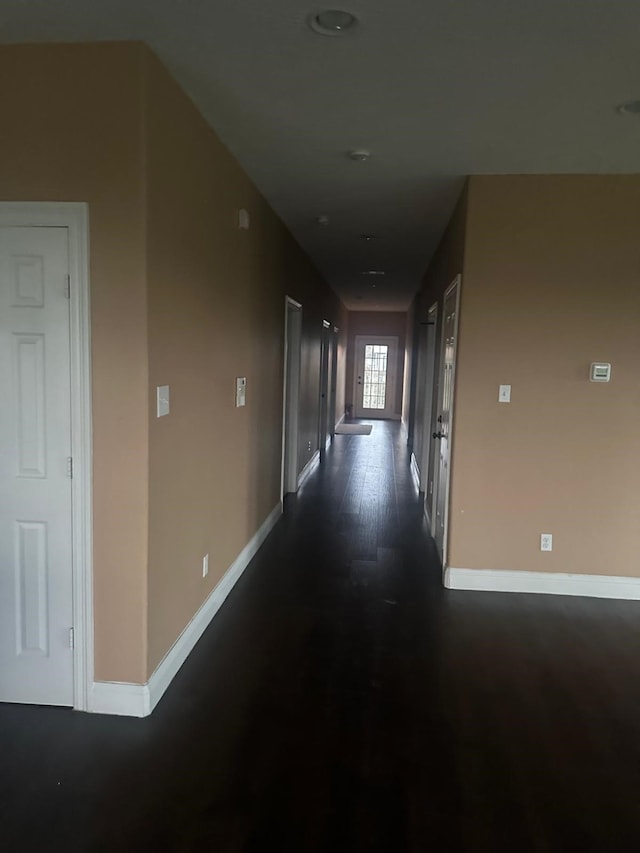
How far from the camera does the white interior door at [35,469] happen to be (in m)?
2.39

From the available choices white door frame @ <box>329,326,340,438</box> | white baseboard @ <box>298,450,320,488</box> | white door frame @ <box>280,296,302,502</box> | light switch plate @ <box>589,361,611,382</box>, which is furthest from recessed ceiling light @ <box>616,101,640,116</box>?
white door frame @ <box>329,326,340,438</box>

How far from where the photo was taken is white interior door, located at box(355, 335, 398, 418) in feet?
48.1

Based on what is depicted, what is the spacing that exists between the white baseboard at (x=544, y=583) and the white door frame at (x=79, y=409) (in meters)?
2.40

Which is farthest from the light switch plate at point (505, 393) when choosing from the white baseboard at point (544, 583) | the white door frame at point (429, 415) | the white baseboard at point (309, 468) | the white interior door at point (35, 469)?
the white baseboard at point (309, 468)

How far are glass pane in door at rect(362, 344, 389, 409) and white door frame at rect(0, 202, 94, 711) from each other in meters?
12.6

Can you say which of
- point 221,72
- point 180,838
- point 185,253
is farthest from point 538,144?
point 180,838

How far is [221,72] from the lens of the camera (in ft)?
8.17

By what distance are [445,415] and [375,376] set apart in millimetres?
10209

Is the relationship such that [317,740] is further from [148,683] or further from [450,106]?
[450,106]

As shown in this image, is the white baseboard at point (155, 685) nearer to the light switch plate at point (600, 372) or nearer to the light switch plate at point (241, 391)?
the light switch plate at point (241, 391)

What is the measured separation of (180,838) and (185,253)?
224 centimetres

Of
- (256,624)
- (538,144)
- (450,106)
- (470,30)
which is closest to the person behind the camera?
(470,30)

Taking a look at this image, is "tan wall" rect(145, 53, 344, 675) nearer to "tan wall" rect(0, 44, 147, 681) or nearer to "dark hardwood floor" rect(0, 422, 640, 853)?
"tan wall" rect(0, 44, 147, 681)

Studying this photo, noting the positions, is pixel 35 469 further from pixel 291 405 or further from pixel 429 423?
pixel 429 423
